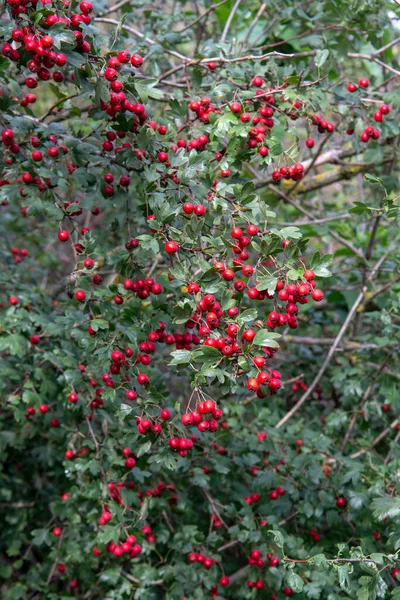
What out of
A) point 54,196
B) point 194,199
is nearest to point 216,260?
point 194,199

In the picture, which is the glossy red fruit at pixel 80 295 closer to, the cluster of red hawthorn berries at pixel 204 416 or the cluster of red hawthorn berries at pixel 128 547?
the cluster of red hawthorn berries at pixel 204 416

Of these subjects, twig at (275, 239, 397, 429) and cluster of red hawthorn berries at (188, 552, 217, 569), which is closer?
cluster of red hawthorn berries at (188, 552, 217, 569)

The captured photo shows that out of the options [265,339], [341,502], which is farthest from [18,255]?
[265,339]

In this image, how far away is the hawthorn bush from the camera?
1.74 meters

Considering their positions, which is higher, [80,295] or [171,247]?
[171,247]

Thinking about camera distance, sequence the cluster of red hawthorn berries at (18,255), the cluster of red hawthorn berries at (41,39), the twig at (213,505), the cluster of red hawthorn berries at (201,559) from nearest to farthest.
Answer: the cluster of red hawthorn berries at (41,39)
the cluster of red hawthorn berries at (201,559)
the twig at (213,505)
the cluster of red hawthorn berries at (18,255)

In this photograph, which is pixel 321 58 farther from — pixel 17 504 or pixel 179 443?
pixel 17 504

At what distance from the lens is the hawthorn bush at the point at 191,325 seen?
1741 millimetres

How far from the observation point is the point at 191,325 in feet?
5.90

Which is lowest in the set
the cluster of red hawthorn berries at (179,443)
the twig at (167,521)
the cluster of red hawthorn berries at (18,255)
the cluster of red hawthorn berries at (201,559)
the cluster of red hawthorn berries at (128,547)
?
the twig at (167,521)

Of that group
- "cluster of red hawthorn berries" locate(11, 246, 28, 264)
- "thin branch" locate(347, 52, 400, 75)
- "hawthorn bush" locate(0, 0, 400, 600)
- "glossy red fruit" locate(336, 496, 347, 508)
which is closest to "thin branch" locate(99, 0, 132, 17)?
"hawthorn bush" locate(0, 0, 400, 600)

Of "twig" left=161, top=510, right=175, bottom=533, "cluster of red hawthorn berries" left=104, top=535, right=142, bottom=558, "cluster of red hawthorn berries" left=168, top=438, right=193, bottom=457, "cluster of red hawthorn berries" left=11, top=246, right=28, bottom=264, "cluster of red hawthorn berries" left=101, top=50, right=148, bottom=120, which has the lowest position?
"twig" left=161, top=510, right=175, bottom=533

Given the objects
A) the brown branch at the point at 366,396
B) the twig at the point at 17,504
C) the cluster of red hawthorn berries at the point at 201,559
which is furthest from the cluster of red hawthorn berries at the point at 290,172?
the twig at the point at 17,504

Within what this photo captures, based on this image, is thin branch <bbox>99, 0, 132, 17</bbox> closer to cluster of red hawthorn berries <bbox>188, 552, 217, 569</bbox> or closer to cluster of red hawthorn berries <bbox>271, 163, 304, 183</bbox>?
cluster of red hawthorn berries <bbox>271, 163, 304, 183</bbox>
